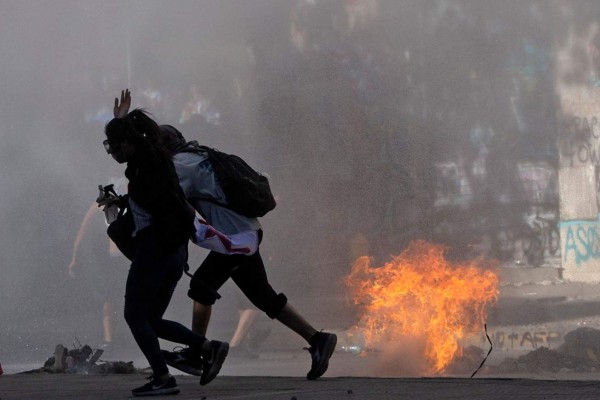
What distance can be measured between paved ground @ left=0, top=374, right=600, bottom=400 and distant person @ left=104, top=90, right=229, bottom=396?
0.27 metres

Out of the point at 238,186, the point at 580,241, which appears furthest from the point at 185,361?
the point at 580,241

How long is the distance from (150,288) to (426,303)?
263 inches

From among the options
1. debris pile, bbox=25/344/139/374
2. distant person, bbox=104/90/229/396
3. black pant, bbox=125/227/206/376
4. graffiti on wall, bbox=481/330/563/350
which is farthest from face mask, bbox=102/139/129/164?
graffiti on wall, bbox=481/330/563/350

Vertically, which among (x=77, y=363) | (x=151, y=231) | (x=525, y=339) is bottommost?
(x=77, y=363)

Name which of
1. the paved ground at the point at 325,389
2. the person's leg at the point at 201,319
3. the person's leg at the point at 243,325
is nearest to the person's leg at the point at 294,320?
A: the paved ground at the point at 325,389

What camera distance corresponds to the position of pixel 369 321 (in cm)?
1106

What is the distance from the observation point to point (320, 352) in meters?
5.04

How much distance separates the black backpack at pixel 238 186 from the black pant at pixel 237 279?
9.2 inches

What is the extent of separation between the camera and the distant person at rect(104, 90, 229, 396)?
4.34 m

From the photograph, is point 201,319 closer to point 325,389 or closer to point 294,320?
point 294,320

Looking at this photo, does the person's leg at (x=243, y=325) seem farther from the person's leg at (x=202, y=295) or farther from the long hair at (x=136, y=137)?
the long hair at (x=136, y=137)

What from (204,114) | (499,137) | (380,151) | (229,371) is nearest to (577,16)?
(499,137)

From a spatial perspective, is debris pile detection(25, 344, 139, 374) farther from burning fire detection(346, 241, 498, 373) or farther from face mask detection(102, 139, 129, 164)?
burning fire detection(346, 241, 498, 373)

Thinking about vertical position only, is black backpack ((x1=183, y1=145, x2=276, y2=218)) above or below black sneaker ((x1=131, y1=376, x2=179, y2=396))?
above
